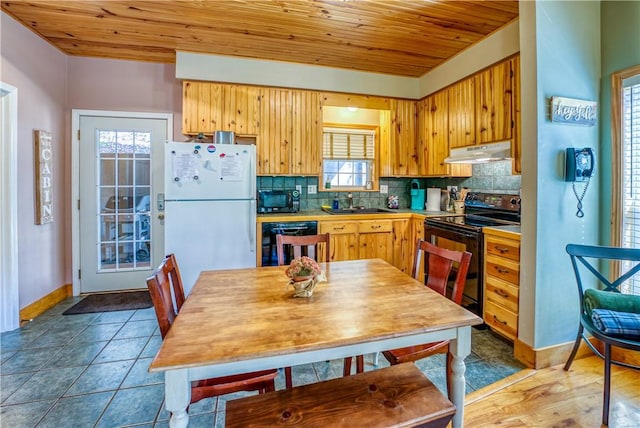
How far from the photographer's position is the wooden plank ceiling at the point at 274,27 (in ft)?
7.78

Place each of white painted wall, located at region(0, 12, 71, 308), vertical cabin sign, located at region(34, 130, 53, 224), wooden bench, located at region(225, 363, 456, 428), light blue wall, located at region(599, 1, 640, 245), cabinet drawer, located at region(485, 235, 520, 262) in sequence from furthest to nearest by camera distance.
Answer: vertical cabin sign, located at region(34, 130, 53, 224), white painted wall, located at region(0, 12, 71, 308), cabinet drawer, located at region(485, 235, 520, 262), light blue wall, located at region(599, 1, 640, 245), wooden bench, located at region(225, 363, 456, 428)

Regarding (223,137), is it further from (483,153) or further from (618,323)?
(618,323)

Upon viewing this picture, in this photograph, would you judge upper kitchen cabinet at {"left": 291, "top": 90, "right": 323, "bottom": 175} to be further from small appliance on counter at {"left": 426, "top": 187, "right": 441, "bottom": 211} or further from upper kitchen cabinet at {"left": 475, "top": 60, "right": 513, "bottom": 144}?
upper kitchen cabinet at {"left": 475, "top": 60, "right": 513, "bottom": 144}

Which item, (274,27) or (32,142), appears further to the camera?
(32,142)

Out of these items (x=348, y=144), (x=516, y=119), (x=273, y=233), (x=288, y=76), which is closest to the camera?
(x=516, y=119)

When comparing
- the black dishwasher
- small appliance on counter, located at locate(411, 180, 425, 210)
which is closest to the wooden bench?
the black dishwasher

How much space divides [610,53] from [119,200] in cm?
470

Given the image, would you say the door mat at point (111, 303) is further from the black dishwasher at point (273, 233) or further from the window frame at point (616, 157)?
the window frame at point (616, 157)

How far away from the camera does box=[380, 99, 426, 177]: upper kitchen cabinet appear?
383 centimetres

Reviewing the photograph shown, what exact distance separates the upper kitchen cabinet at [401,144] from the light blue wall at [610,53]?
1.79 metres

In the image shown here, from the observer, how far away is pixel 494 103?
110 inches

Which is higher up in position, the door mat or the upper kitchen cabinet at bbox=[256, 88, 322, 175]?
the upper kitchen cabinet at bbox=[256, 88, 322, 175]

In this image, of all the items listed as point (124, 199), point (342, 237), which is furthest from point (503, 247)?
point (124, 199)

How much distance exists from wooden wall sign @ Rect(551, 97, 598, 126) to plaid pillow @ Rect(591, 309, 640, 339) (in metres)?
1.25
